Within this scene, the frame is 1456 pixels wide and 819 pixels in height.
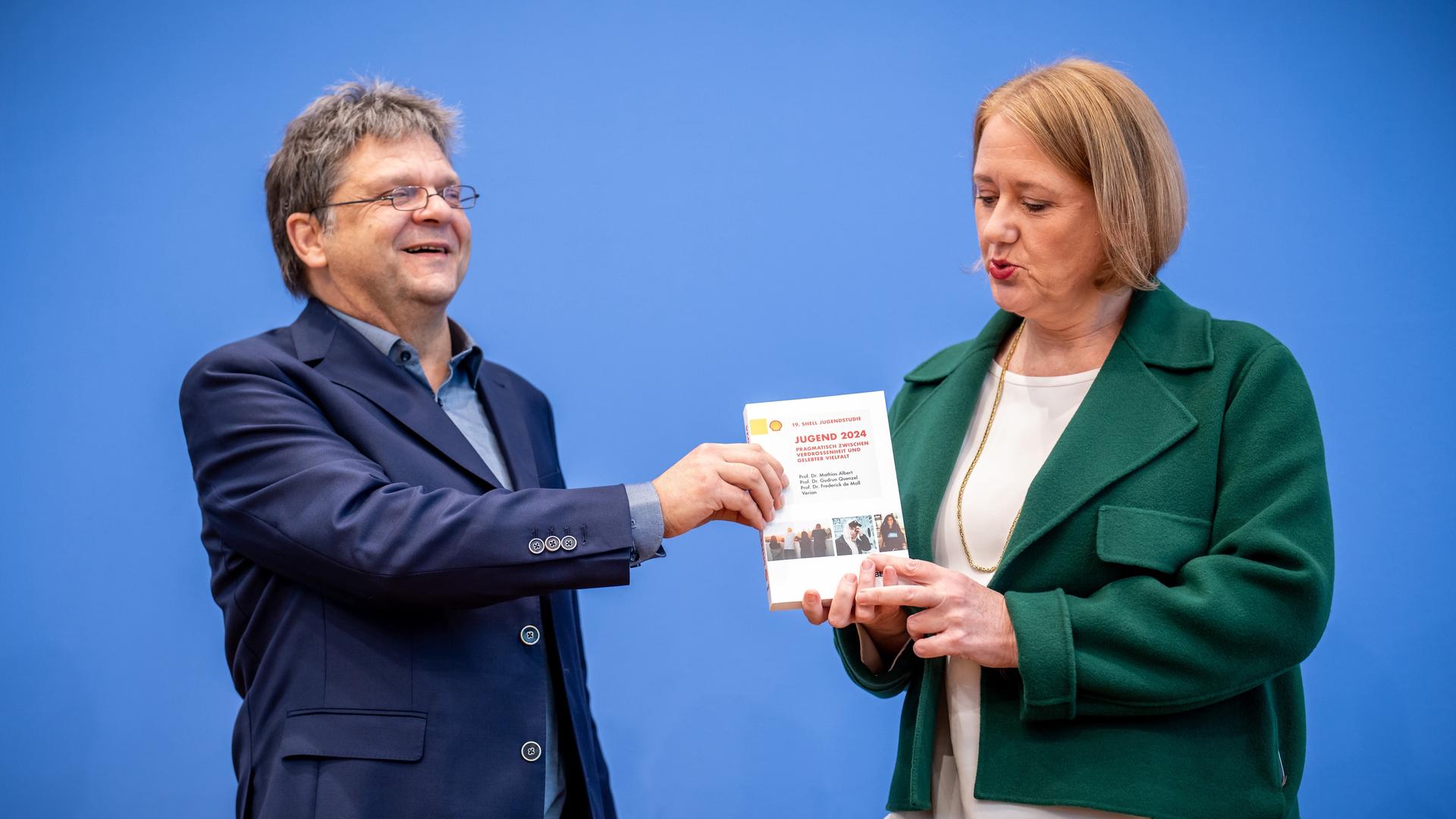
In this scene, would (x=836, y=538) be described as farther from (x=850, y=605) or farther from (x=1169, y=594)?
(x=1169, y=594)

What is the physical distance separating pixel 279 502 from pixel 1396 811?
2839 millimetres

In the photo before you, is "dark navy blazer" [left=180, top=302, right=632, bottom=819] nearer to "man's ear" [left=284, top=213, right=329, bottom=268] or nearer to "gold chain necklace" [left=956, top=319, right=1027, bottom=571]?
"man's ear" [left=284, top=213, right=329, bottom=268]

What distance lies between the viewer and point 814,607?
1.80 m

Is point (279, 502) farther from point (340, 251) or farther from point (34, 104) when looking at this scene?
point (34, 104)

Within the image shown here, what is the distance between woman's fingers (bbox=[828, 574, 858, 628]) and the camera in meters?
1.77

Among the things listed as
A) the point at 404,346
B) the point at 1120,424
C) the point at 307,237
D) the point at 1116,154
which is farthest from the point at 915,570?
the point at 307,237

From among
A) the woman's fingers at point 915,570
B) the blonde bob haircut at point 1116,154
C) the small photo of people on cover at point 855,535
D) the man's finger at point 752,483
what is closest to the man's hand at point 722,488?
the man's finger at point 752,483

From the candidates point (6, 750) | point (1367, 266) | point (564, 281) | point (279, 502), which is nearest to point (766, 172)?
point (564, 281)

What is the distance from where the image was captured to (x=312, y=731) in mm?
1856

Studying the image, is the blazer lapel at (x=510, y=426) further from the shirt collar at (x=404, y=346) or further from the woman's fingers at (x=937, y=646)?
the woman's fingers at (x=937, y=646)

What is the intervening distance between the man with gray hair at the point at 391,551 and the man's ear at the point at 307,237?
1.1 inches

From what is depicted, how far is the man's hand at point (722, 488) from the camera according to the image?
6.04 ft

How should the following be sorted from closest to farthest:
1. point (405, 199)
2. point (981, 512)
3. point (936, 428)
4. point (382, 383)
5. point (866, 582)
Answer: point (866, 582), point (981, 512), point (936, 428), point (382, 383), point (405, 199)

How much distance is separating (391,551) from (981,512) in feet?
3.03
